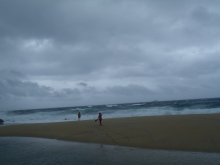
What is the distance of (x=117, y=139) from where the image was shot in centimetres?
1086

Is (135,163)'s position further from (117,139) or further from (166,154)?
(117,139)

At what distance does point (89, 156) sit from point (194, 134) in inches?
Result: 286

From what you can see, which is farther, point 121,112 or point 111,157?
point 121,112

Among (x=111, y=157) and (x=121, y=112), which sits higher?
(x=111, y=157)

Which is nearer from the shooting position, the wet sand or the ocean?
the wet sand

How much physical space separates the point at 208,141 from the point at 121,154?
5311mm

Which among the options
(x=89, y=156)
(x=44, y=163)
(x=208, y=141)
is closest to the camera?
(x=44, y=163)

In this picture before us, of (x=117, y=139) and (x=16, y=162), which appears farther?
(x=117, y=139)

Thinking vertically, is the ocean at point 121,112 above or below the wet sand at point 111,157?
below

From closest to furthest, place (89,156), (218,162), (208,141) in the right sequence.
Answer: (218,162)
(89,156)
(208,141)

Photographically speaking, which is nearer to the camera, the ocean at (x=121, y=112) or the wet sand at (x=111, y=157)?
the wet sand at (x=111, y=157)

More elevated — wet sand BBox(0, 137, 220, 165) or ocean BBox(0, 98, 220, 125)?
wet sand BBox(0, 137, 220, 165)

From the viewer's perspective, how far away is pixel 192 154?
25.0 feet

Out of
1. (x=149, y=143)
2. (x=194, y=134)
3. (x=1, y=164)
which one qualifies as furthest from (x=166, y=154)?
(x=1, y=164)
